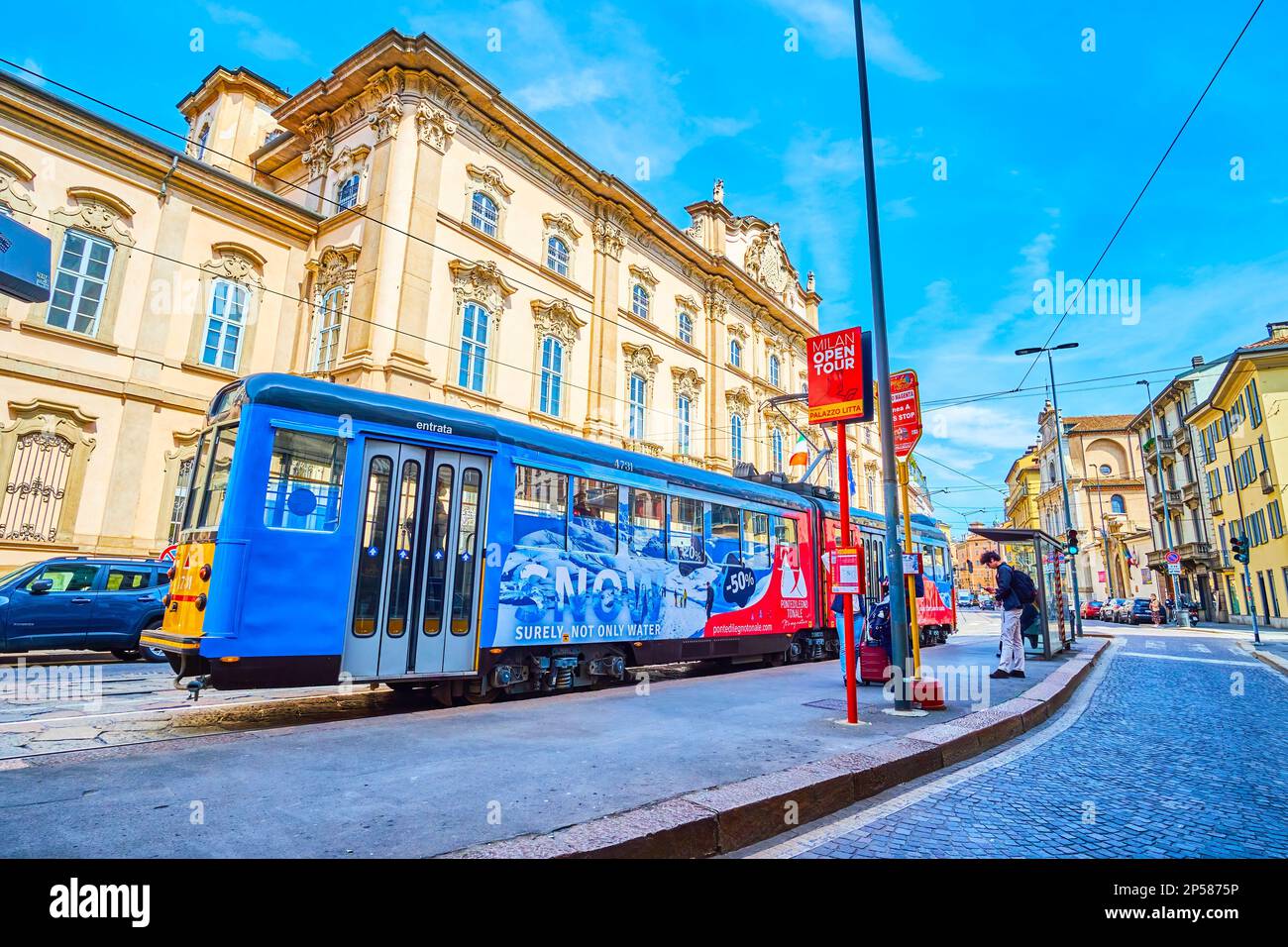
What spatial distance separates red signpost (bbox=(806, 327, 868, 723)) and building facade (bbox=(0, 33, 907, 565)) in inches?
491

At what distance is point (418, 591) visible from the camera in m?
7.46

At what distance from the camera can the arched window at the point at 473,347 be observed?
1912cm

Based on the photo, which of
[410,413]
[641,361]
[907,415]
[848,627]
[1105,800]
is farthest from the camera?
[641,361]

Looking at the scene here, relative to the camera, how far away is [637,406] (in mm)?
25094

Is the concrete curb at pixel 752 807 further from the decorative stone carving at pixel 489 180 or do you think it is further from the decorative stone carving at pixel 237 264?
the decorative stone carving at pixel 237 264

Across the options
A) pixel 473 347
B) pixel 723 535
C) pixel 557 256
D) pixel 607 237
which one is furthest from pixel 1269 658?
pixel 607 237

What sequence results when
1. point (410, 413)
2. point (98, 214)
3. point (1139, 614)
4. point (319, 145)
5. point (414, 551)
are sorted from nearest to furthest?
point (414, 551) < point (410, 413) < point (98, 214) < point (319, 145) < point (1139, 614)

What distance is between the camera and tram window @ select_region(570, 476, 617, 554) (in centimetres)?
941

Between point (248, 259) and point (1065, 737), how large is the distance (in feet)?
A: 69.0

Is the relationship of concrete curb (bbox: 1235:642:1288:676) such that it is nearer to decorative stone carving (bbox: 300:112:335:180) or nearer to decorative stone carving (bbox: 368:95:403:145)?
decorative stone carving (bbox: 368:95:403:145)

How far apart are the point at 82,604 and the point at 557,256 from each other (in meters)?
16.1

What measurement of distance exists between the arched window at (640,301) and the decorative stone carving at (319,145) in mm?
A: 10849

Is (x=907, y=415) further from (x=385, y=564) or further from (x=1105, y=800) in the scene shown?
(x=385, y=564)

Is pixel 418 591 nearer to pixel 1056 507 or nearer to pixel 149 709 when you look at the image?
pixel 149 709
